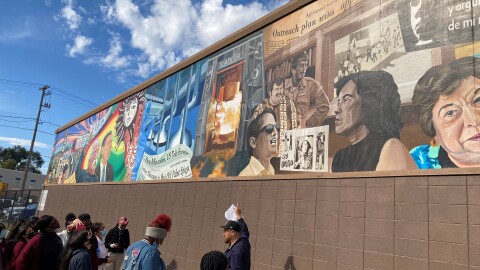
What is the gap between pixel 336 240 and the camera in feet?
21.1

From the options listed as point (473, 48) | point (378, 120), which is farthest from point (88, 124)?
point (473, 48)

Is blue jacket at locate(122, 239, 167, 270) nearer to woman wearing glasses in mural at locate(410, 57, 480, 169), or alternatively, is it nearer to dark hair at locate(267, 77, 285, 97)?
woman wearing glasses in mural at locate(410, 57, 480, 169)

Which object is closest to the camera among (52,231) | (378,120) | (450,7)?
(52,231)

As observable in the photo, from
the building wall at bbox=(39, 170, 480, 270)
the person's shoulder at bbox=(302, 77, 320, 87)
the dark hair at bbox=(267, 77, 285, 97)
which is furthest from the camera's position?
the dark hair at bbox=(267, 77, 285, 97)

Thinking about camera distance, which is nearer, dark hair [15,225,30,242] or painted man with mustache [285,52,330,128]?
dark hair [15,225,30,242]

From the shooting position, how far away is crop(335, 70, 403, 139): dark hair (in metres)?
6.11

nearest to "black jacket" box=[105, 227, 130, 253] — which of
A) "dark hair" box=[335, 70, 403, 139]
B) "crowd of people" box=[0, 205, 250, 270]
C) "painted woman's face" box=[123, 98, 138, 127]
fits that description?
"crowd of people" box=[0, 205, 250, 270]

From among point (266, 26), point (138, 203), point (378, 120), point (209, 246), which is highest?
point (266, 26)

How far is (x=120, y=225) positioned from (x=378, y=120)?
6.52m

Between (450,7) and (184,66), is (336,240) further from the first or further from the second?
(184,66)

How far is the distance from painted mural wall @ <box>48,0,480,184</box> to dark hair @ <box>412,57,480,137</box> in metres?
0.01

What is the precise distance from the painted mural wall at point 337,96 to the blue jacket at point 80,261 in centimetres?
439

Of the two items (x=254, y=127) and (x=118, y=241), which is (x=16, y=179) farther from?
(x=254, y=127)

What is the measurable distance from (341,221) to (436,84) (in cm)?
265
